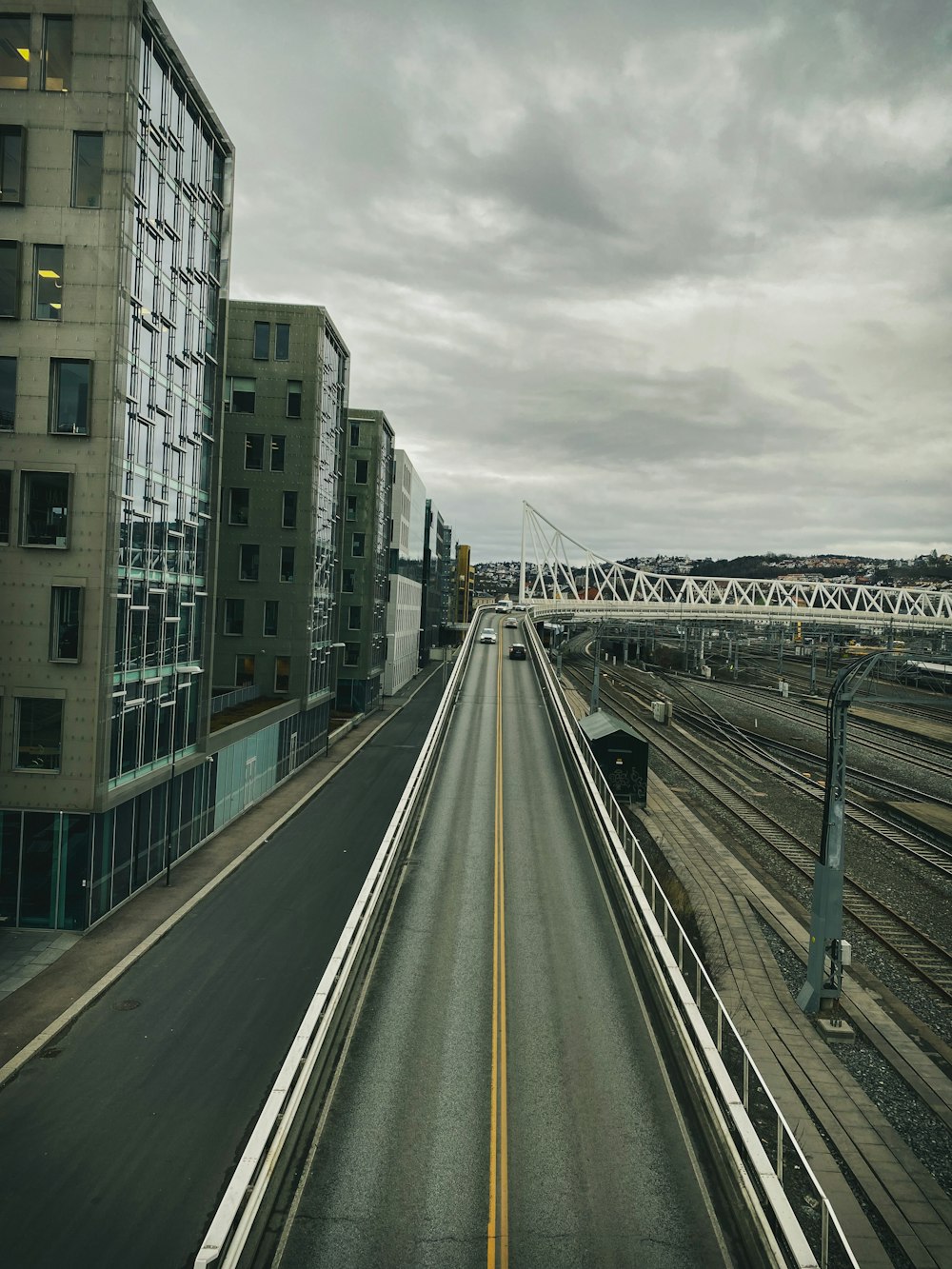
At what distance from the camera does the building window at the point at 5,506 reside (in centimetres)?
2061

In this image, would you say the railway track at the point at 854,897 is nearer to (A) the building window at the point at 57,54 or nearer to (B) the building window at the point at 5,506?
(B) the building window at the point at 5,506

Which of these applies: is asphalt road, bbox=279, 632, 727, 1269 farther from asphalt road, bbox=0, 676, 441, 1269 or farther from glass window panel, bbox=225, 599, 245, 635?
glass window panel, bbox=225, 599, 245, 635

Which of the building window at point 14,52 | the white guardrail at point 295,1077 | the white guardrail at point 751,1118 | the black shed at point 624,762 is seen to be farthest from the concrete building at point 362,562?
the white guardrail at point 751,1118

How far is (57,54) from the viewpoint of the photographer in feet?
67.8

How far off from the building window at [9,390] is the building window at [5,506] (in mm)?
1272

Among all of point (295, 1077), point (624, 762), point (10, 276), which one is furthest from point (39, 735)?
point (624, 762)

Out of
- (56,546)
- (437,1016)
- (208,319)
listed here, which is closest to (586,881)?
(437,1016)

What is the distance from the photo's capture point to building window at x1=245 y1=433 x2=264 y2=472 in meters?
39.8

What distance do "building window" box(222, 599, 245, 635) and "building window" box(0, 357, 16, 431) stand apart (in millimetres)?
19461

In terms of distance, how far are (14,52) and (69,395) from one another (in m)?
8.89

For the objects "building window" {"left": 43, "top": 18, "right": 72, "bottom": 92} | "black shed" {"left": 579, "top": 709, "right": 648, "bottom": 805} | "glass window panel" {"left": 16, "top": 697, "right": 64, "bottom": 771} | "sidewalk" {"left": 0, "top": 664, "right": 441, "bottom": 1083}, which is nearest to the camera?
"sidewalk" {"left": 0, "top": 664, "right": 441, "bottom": 1083}

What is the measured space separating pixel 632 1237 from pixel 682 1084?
340cm

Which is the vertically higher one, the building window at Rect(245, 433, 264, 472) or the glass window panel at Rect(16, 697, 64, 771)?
the building window at Rect(245, 433, 264, 472)

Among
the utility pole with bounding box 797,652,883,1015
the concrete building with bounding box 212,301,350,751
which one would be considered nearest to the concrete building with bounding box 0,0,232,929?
the utility pole with bounding box 797,652,883,1015
